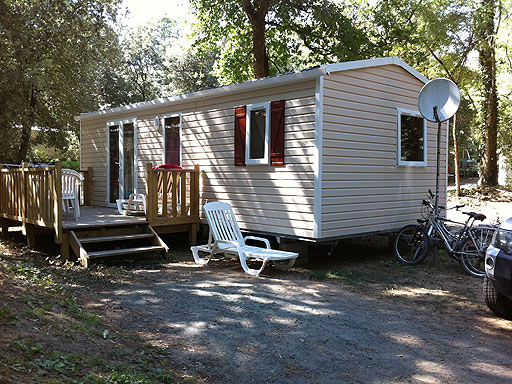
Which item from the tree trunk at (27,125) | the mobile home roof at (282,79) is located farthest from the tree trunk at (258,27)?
the tree trunk at (27,125)

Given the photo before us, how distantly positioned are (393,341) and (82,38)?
408 inches

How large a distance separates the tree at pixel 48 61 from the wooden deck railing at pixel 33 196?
6.66 feet

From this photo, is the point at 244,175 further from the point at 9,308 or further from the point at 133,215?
the point at 9,308

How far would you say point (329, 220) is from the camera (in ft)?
22.6

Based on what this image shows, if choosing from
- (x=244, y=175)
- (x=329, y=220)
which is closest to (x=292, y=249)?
(x=329, y=220)

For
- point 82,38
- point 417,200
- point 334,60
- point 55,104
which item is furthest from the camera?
point 55,104

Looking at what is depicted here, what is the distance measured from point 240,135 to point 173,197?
5.23 ft

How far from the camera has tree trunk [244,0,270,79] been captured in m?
13.8

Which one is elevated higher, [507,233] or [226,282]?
[507,233]

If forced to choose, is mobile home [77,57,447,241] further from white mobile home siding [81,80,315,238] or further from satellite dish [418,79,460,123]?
satellite dish [418,79,460,123]

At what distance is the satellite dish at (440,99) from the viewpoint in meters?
7.11

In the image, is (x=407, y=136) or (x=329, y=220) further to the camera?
(x=407, y=136)

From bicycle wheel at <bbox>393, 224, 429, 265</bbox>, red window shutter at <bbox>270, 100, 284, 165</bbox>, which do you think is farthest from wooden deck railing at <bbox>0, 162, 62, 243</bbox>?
bicycle wheel at <bbox>393, 224, 429, 265</bbox>

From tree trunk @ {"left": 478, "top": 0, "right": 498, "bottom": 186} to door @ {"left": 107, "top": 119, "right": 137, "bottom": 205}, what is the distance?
12237mm
